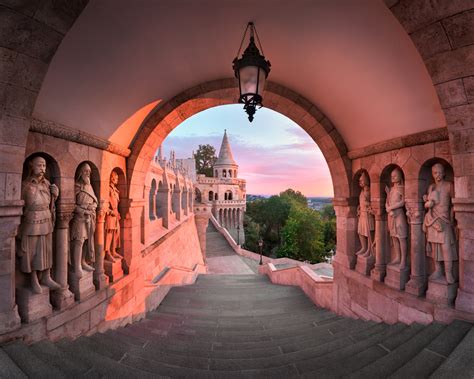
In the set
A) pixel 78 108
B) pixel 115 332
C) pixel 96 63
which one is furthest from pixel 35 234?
pixel 96 63

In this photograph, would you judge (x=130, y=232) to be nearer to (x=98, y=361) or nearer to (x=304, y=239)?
(x=98, y=361)

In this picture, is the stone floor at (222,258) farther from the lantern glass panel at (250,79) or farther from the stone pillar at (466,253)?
the lantern glass panel at (250,79)

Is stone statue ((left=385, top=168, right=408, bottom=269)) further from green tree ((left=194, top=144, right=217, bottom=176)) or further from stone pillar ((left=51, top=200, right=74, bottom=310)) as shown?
green tree ((left=194, top=144, right=217, bottom=176))

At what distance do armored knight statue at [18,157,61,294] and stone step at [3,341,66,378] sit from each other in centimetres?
62

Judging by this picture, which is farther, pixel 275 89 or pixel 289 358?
pixel 275 89

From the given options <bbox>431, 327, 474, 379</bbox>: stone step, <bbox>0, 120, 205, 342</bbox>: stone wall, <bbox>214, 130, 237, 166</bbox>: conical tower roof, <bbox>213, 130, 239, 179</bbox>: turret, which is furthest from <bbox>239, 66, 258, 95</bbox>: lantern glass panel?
<bbox>214, 130, 237, 166</bbox>: conical tower roof

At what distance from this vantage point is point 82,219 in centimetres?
349

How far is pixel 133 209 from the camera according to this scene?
4.87 m

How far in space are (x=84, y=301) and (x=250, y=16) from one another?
4.55 meters

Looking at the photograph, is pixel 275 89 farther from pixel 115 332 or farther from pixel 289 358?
pixel 115 332

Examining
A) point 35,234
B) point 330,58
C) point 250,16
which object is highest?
point 250,16

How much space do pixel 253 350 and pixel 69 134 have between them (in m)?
3.90

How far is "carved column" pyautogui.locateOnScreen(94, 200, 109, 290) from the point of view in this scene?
12.7 feet

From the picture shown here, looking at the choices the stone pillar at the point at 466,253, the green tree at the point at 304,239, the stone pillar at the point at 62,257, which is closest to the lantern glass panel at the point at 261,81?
the stone pillar at the point at 466,253
